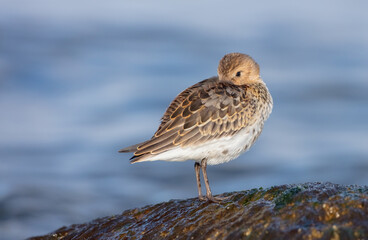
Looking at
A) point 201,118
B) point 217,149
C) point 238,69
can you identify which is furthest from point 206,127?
point 238,69

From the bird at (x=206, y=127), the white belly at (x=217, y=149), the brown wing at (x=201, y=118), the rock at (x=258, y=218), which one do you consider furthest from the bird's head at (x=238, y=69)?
the rock at (x=258, y=218)

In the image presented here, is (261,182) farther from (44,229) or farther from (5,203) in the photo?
(5,203)

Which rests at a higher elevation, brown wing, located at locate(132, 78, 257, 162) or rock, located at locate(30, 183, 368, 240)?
brown wing, located at locate(132, 78, 257, 162)

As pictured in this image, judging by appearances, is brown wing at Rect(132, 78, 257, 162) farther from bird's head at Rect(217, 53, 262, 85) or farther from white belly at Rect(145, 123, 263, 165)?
bird's head at Rect(217, 53, 262, 85)

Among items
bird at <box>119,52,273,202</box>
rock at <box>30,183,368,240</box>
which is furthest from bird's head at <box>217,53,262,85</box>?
rock at <box>30,183,368,240</box>

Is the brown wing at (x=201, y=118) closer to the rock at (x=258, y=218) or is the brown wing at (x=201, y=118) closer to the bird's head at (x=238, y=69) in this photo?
the bird's head at (x=238, y=69)
